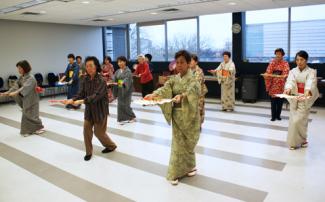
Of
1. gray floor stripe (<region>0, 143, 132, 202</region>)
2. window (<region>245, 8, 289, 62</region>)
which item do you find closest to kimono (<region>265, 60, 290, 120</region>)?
window (<region>245, 8, 289, 62</region>)

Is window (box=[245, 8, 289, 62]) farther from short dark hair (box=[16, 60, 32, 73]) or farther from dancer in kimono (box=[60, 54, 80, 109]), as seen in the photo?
short dark hair (box=[16, 60, 32, 73])

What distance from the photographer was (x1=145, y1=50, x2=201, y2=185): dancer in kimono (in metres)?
3.29

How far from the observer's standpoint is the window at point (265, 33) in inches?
334

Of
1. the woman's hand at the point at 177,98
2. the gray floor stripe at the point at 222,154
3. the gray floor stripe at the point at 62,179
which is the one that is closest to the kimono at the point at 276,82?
the gray floor stripe at the point at 222,154

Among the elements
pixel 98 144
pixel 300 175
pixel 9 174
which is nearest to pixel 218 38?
pixel 98 144

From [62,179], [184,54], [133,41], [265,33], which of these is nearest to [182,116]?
[184,54]

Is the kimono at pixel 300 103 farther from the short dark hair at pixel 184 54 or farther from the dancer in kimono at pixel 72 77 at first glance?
the dancer in kimono at pixel 72 77

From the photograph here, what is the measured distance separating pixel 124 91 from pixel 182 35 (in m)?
4.92

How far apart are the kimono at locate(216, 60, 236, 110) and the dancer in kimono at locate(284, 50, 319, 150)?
281 cm

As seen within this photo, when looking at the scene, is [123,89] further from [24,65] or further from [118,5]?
[118,5]

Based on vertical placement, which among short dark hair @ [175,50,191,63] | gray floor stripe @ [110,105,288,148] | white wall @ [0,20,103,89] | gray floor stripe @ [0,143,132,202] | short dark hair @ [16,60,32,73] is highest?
white wall @ [0,20,103,89]

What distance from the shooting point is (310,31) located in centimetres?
805

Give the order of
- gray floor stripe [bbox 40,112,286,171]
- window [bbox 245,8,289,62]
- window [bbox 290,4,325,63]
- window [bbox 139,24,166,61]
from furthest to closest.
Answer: window [bbox 139,24,166,61] → window [bbox 245,8,289,62] → window [bbox 290,4,325,63] → gray floor stripe [bbox 40,112,286,171]

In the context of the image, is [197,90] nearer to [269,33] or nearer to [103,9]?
[103,9]
